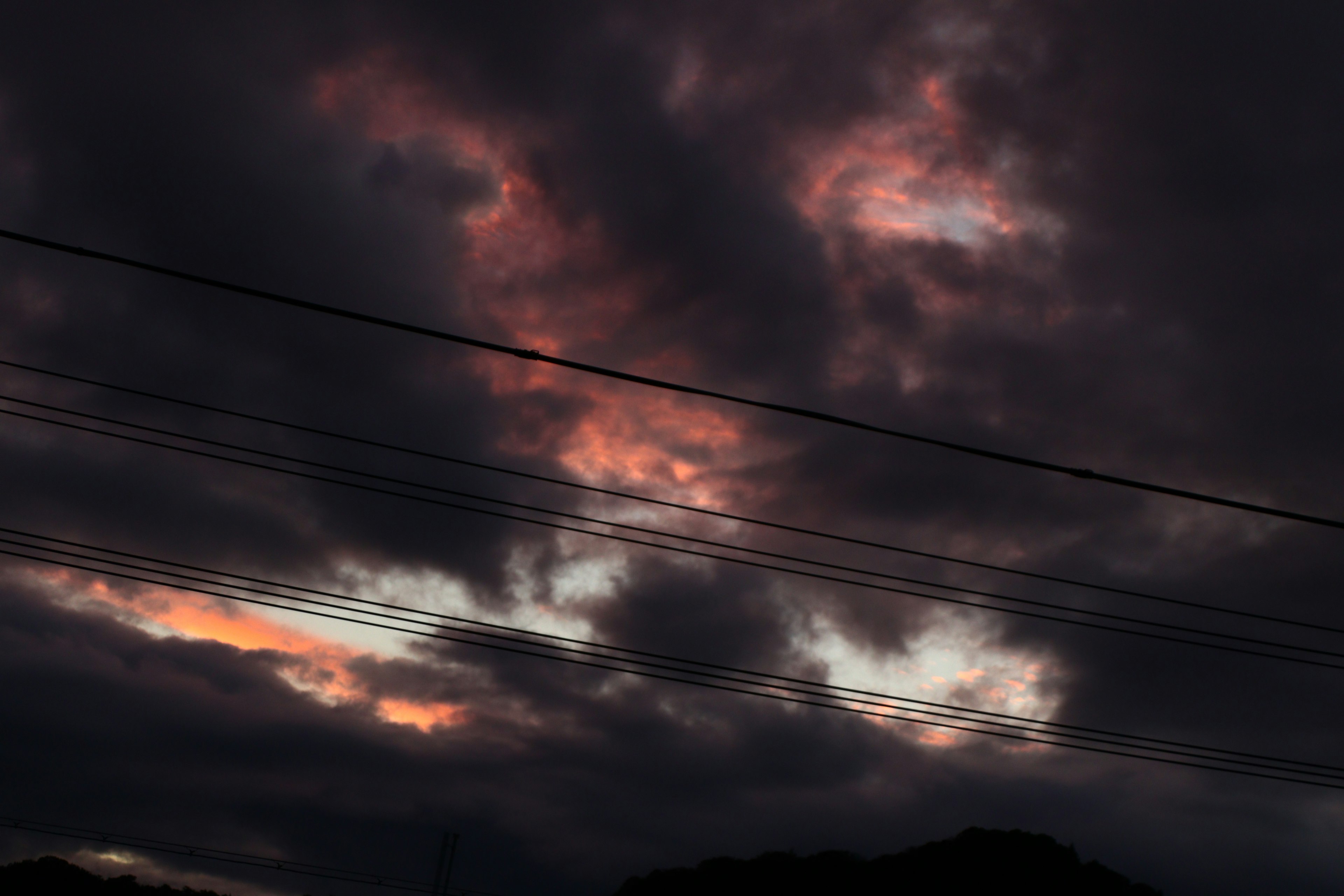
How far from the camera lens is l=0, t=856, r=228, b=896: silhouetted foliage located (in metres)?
77.8

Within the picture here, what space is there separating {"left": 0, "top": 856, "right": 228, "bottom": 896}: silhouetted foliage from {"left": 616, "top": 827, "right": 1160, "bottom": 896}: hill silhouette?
46983 millimetres

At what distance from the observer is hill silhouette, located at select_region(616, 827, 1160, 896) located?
86250mm

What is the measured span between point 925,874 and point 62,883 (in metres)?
79.1

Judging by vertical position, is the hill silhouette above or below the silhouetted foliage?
above

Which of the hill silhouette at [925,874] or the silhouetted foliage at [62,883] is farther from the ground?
the hill silhouette at [925,874]

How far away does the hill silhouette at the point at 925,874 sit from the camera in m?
86.2

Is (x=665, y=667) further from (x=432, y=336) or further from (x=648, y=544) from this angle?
(x=432, y=336)

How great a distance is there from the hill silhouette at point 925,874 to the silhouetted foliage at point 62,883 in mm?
46983

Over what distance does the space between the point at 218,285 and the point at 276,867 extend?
1841 inches

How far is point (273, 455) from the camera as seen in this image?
1944 centimetres

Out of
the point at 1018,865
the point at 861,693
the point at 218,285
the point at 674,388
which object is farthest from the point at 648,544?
the point at 1018,865

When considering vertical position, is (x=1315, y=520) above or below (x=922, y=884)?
above

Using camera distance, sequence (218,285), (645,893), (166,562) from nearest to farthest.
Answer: (218,285), (166,562), (645,893)

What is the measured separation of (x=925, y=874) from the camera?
9056 centimetres
